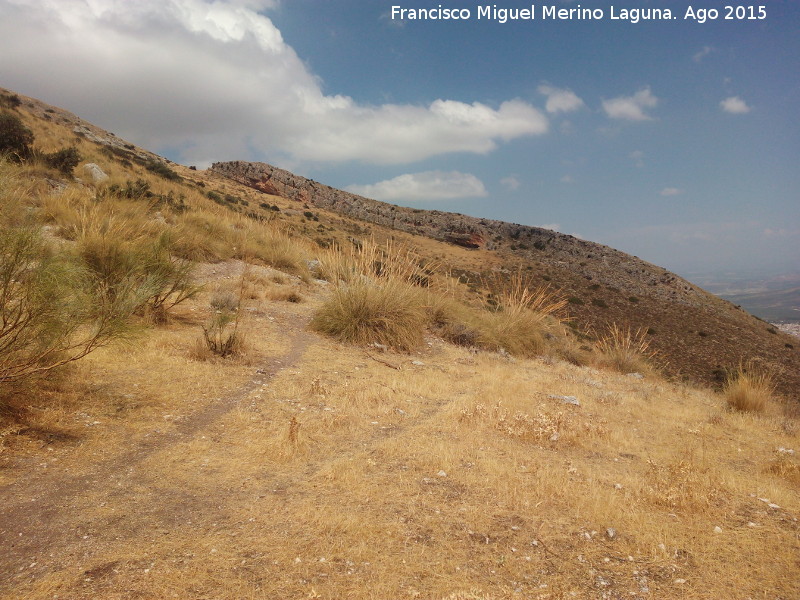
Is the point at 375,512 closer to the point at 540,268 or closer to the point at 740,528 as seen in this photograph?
the point at 740,528

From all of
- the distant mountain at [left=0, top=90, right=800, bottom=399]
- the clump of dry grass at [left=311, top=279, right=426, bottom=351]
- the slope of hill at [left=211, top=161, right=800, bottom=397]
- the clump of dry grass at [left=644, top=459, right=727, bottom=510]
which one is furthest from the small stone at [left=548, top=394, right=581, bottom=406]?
the slope of hill at [left=211, top=161, right=800, bottom=397]

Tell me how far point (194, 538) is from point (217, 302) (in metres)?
6.34

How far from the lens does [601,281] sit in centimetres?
4706

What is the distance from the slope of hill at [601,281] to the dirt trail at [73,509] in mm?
14110

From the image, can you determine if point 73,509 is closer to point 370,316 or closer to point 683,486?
point 683,486

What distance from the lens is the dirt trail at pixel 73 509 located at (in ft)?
7.27

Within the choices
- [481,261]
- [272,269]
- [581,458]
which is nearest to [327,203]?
[481,261]

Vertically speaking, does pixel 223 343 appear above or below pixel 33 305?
below

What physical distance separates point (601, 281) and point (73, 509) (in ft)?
164

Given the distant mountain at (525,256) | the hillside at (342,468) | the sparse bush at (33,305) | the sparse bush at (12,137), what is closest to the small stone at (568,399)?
the hillside at (342,468)

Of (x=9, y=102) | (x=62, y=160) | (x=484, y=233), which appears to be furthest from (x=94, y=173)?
(x=484, y=233)

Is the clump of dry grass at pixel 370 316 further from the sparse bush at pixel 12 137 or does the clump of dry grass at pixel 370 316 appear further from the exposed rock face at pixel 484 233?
the exposed rock face at pixel 484 233

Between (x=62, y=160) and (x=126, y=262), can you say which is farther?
(x=62, y=160)

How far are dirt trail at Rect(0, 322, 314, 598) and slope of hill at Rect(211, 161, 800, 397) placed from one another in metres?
14.1
